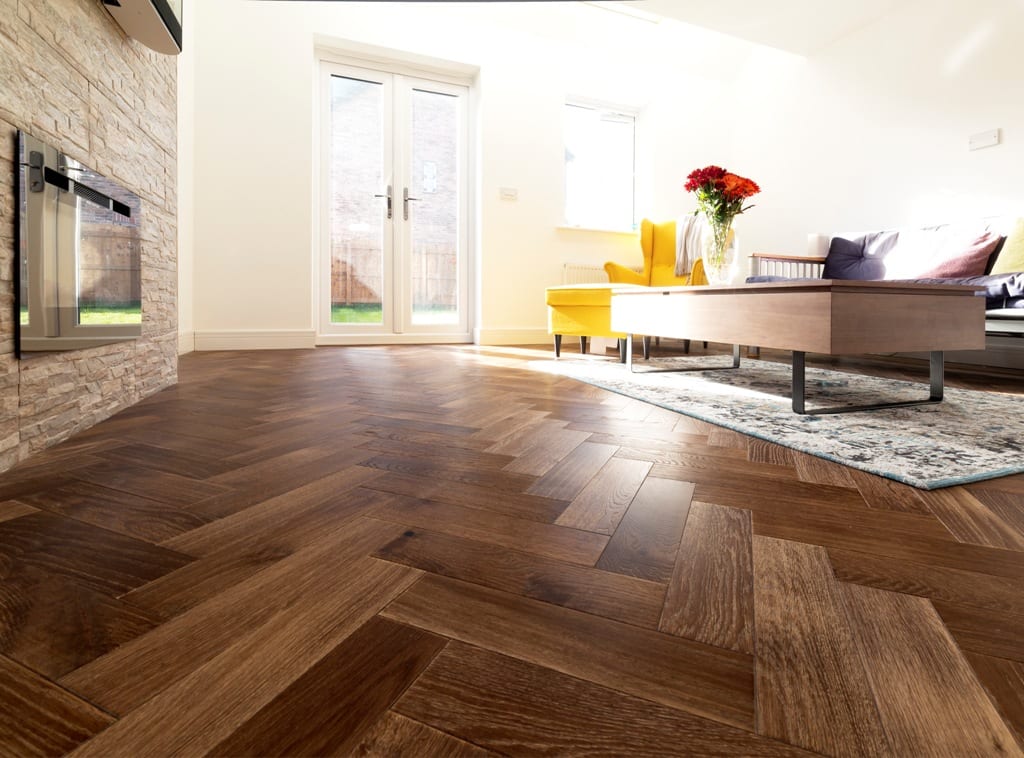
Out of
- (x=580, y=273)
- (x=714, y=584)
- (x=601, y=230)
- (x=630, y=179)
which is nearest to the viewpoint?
(x=714, y=584)

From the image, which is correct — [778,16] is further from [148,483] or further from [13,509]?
[13,509]

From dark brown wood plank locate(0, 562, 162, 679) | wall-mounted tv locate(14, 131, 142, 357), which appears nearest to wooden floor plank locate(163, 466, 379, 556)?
dark brown wood plank locate(0, 562, 162, 679)

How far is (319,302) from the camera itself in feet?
14.9

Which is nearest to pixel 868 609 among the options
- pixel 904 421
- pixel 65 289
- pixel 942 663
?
pixel 942 663

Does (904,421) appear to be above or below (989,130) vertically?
below

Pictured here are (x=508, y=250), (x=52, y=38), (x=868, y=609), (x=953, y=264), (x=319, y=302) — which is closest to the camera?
(x=868, y=609)

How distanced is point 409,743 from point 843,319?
160 cm

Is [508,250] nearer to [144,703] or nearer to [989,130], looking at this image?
[989,130]

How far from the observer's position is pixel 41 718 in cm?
45

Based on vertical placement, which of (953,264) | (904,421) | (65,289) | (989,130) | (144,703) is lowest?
(144,703)

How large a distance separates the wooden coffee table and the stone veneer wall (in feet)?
6.56

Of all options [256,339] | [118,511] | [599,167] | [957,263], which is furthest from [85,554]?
[599,167]

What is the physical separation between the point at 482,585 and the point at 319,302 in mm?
4257

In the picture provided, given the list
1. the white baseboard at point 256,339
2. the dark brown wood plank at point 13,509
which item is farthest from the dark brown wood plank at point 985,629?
the white baseboard at point 256,339
